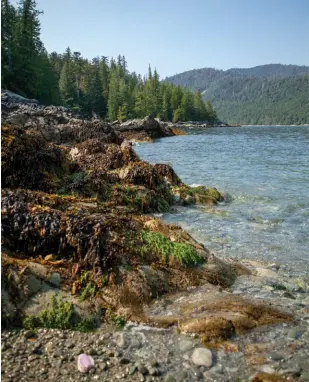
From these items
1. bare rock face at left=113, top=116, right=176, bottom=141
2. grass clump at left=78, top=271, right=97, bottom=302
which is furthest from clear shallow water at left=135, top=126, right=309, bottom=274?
bare rock face at left=113, top=116, right=176, bottom=141

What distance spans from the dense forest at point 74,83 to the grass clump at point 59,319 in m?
52.8

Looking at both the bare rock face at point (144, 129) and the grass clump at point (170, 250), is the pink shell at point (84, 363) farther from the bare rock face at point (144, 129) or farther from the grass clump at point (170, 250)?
the bare rock face at point (144, 129)

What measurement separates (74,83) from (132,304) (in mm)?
94512

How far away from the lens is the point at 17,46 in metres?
56.5

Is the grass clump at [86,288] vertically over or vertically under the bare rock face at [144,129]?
under

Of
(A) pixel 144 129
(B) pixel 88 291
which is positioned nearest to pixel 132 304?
(B) pixel 88 291

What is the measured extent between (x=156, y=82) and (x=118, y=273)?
117 meters

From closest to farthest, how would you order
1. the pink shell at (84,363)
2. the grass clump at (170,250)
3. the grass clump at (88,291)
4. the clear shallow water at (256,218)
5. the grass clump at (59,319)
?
1. the pink shell at (84,363)
2. the grass clump at (59,319)
3. the grass clump at (88,291)
4. the grass clump at (170,250)
5. the clear shallow water at (256,218)

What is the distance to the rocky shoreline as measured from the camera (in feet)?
11.5

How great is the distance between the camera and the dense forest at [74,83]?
5638 centimetres

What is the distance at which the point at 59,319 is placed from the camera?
4.00m

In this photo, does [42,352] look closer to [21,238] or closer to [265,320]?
[21,238]

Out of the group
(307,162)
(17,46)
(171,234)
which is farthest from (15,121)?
(17,46)

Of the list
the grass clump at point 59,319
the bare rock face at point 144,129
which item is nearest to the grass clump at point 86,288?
the grass clump at point 59,319
